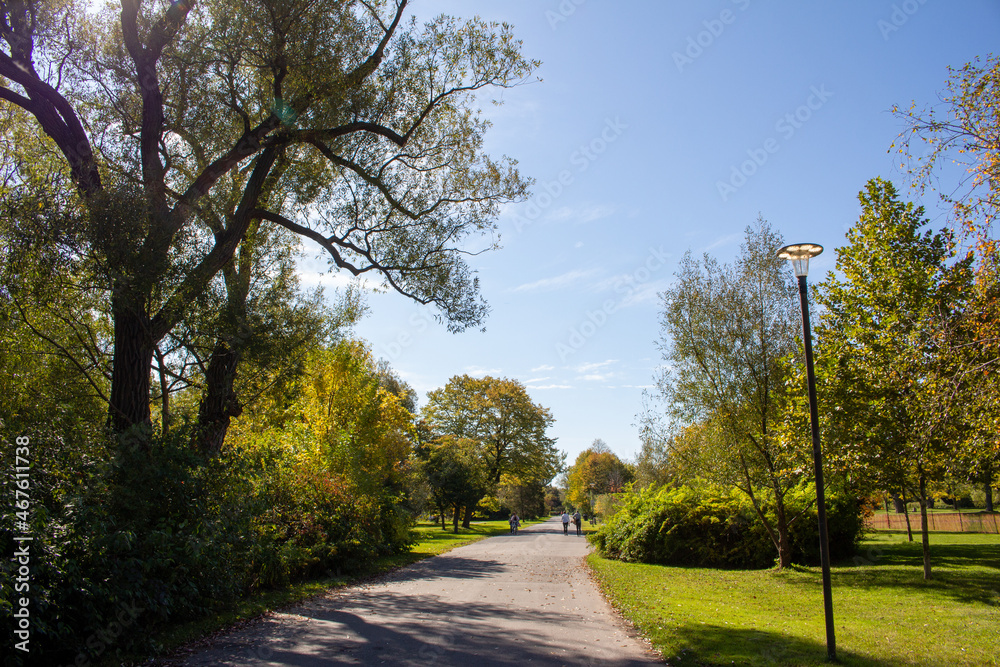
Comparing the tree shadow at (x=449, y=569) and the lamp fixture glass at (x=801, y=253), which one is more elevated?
the lamp fixture glass at (x=801, y=253)

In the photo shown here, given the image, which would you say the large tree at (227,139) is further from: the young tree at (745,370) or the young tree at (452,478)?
the young tree at (452,478)

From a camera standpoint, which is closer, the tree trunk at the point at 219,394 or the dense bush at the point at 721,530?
the tree trunk at the point at 219,394

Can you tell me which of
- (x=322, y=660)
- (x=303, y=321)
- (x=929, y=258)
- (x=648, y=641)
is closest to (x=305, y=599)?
(x=322, y=660)

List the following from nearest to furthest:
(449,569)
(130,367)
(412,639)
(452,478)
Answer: (412,639) → (130,367) → (449,569) → (452,478)

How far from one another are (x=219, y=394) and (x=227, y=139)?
18.4 feet

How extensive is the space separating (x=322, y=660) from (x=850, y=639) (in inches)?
292

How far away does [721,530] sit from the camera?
1891cm

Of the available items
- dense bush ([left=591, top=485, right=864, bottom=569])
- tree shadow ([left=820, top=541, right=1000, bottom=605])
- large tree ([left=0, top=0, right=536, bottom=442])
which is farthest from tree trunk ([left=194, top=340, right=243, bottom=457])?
tree shadow ([left=820, top=541, right=1000, bottom=605])

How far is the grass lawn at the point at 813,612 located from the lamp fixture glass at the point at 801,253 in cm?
512

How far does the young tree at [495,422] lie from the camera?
49.6 meters

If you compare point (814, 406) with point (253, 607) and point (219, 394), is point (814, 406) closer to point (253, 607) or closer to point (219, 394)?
point (253, 607)

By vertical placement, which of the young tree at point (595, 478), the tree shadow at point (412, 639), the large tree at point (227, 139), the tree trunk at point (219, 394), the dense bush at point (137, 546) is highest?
the large tree at point (227, 139)

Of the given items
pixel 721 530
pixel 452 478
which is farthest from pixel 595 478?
pixel 721 530

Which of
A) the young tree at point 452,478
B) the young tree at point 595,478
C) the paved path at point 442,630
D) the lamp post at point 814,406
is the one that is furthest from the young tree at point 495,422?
the lamp post at point 814,406
